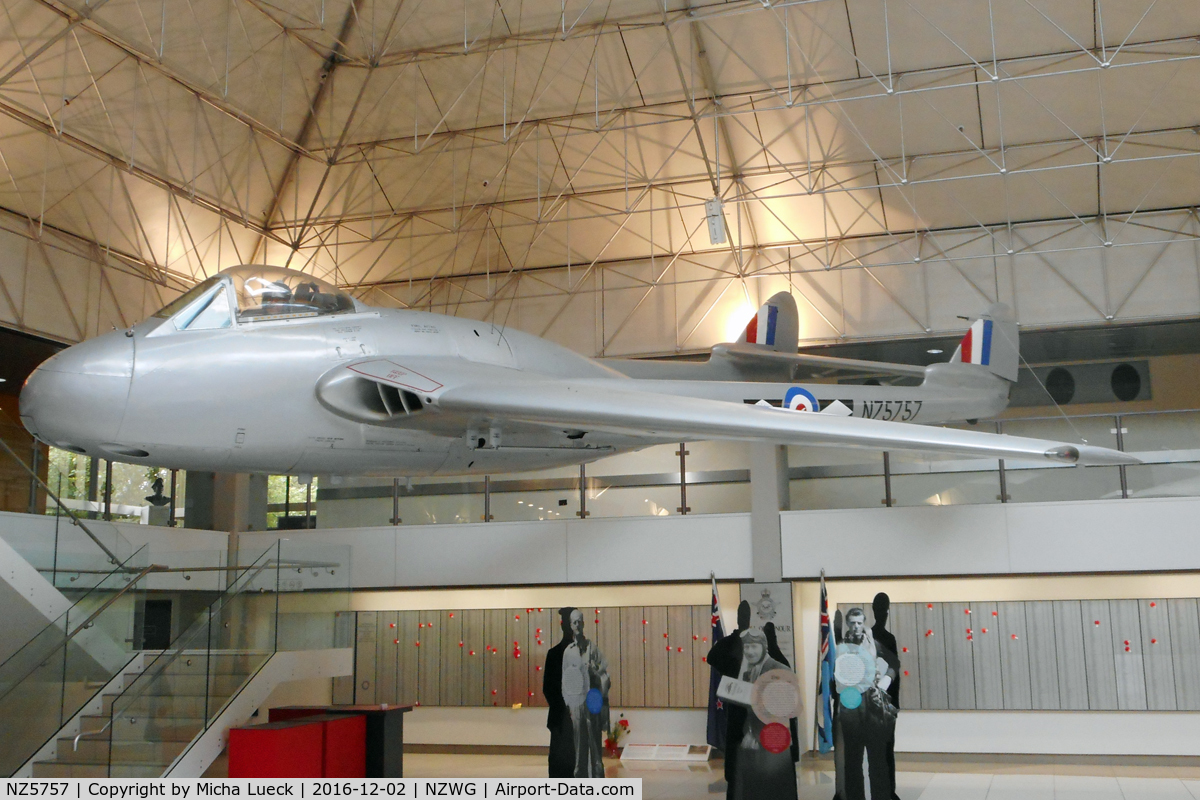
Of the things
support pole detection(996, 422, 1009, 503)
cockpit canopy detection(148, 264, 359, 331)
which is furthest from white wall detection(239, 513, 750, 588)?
cockpit canopy detection(148, 264, 359, 331)

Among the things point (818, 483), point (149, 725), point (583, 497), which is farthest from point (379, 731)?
point (818, 483)

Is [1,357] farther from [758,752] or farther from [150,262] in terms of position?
[758,752]

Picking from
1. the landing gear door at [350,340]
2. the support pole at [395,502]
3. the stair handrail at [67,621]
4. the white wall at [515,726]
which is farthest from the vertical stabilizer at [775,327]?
the stair handrail at [67,621]

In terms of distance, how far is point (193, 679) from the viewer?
9.44 meters

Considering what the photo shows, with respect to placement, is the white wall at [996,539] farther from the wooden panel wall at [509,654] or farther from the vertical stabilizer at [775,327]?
the vertical stabilizer at [775,327]

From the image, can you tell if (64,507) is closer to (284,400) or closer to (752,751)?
(284,400)

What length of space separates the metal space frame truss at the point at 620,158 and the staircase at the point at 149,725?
7.54 meters

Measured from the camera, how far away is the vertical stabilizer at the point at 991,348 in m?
13.6

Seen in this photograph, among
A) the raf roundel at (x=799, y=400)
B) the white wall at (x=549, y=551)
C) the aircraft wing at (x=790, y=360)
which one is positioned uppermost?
the aircraft wing at (x=790, y=360)

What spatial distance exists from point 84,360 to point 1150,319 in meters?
14.9

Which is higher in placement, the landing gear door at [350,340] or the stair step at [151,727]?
the landing gear door at [350,340]

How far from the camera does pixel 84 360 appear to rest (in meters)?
7.23
